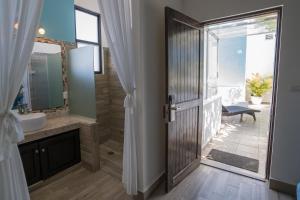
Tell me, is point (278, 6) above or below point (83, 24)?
below

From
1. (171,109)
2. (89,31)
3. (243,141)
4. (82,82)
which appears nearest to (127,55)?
(171,109)

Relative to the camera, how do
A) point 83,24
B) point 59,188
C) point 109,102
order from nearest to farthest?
point 59,188, point 83,24, point 109,102

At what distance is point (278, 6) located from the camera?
76.9 inches

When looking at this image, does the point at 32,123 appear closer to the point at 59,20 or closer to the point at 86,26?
the point at 59,20

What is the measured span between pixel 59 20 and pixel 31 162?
6.80 ft

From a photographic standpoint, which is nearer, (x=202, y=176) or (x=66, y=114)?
(x=202, y=176)

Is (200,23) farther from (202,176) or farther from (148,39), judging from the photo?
(202,176)

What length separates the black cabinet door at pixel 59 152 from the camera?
2.23 m

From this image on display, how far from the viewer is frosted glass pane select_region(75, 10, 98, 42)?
3.27 metres

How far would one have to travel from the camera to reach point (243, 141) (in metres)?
3.64

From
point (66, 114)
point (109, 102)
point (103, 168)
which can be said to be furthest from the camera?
point (109, 102)

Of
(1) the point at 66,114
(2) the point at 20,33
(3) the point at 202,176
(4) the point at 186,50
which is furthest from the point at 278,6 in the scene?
(1) the point at 66,114

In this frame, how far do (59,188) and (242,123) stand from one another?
15.5 feet

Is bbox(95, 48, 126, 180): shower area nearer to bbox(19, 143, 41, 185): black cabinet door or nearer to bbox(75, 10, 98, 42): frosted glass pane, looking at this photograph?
bbox(75, 10, 98, 42): frosted glass pane
